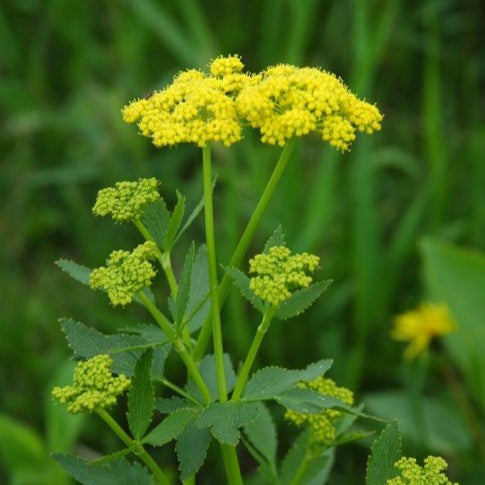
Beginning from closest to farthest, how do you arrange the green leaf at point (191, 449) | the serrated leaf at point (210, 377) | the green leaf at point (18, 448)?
1. the green leaf at point (191, 449)
2. the serrated leaf at point (210, 377)
3. the green leaf at point (18, 448)

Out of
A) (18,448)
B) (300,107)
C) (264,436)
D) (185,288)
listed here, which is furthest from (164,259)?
(18,448)

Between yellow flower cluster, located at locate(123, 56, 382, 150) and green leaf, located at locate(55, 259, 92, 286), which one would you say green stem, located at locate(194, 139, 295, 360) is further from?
green leaf, located at locate(55, 259, 92, 286)

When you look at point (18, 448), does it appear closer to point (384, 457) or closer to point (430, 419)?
point (430, 419)

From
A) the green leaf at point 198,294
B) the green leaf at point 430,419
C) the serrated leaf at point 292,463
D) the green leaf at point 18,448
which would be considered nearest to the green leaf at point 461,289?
the green leaf at point 430,419

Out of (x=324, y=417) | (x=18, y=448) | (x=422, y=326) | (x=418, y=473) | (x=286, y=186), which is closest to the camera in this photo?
(x=418, y=473)

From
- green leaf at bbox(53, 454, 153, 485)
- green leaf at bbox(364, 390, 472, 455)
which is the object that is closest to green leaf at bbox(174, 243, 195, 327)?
green leaf at bbox(53, 454, 153, 485)

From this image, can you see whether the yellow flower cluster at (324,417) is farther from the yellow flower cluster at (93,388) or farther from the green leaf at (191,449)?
the yellow flower cluster at (93,388)
